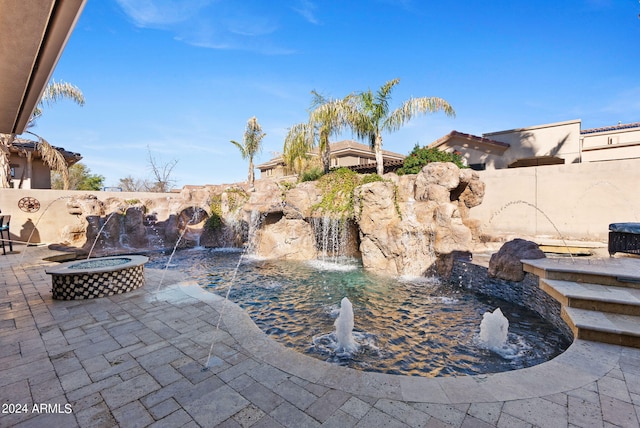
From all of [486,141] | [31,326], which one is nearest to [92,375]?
[31,326]

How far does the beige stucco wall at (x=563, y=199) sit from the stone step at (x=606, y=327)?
815 centimetres

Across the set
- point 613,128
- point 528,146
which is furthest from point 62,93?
point 613,128

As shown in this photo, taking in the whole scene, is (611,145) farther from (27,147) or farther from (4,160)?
(27,147)

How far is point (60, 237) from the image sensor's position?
1535 centimetres

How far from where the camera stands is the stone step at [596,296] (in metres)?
4.59

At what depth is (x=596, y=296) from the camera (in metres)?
4.85

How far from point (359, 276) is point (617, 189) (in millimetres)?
10009

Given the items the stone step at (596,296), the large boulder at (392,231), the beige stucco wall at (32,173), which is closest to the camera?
the stone step at (596,296)

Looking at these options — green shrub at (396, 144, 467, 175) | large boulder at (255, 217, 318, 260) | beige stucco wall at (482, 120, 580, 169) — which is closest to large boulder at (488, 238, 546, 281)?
green shrub at (396, 144, 467, 175)

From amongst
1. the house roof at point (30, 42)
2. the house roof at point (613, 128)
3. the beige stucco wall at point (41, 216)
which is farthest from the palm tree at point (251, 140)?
the house roof at point (613, 128)

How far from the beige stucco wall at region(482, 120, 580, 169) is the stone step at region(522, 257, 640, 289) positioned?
11.4 m

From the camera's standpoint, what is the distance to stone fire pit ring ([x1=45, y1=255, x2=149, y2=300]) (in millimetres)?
5977

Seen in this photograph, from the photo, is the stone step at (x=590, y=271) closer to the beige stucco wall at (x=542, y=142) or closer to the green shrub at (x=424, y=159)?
the green shrub at (x=424, y=159)

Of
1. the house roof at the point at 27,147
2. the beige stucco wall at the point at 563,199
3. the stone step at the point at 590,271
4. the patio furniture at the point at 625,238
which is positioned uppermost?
the house roof at the point at 27,147
